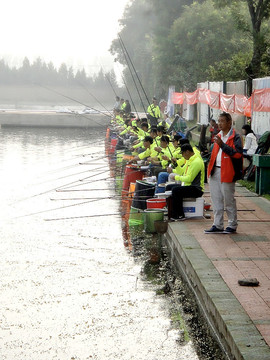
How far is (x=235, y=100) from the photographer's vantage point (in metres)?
22.2

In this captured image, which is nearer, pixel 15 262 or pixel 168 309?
pixel 168 309

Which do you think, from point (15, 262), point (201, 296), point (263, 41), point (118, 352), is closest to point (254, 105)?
point (263, 41)

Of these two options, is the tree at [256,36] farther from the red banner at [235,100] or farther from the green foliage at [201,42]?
the green foliage at [201,42]

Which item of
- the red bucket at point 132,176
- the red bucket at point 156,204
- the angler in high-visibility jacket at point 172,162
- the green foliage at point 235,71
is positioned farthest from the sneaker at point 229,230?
the green foliage at point 235,71

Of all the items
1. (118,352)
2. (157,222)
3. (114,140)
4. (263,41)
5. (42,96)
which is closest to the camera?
(118,352)

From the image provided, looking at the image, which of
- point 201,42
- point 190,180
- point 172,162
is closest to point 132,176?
point 172,162

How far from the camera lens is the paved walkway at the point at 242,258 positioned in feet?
22.9

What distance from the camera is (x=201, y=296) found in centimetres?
842

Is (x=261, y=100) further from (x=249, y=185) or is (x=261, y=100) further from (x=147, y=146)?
(x=147, y=146)

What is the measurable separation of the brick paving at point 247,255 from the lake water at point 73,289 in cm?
74

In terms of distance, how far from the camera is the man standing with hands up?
1048cm

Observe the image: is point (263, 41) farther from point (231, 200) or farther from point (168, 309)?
point (168, 309)

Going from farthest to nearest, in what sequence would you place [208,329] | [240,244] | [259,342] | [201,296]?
1. [240,244]
2. [201,296]
3. [208,329]
4. [259,342]

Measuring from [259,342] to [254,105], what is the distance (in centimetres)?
1328
